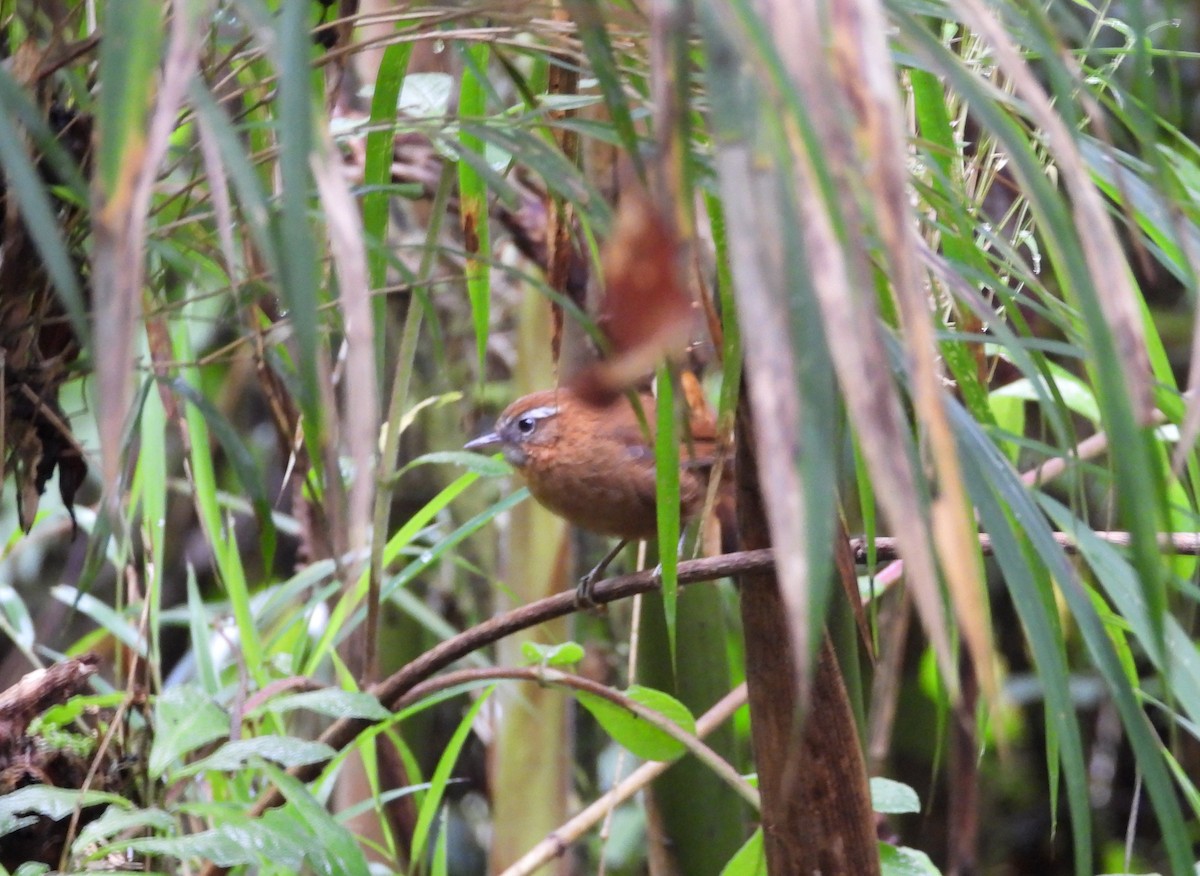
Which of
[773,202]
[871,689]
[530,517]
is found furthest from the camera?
[530,517]

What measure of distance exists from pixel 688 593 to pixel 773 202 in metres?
1.30

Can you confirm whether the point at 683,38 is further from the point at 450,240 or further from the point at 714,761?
the point at 450,240

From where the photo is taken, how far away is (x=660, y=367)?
115 centimetres

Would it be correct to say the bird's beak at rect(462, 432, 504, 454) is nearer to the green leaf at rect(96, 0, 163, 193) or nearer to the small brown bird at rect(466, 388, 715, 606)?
the small brown bird at rect(466, 388, 715, 606)

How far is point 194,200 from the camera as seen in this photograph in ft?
4.95

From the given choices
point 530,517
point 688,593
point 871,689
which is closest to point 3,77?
point 688,593

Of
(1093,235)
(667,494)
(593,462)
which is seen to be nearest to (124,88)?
(1093,235)

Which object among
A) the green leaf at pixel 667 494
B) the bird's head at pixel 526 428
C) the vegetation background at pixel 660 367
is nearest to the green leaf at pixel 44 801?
the vegetation background at pixel 660 367

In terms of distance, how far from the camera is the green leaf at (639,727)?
5.11 ft

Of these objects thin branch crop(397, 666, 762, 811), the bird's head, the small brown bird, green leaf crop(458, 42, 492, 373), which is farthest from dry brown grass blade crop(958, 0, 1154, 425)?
the bird's head

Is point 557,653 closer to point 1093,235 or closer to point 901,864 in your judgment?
point 901,864

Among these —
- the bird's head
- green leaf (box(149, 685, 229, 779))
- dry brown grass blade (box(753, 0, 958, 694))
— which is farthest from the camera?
the bird's head

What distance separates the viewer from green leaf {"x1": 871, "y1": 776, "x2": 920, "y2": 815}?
5.22 ft

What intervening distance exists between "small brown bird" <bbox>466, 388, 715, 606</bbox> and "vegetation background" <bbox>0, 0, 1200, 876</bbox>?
242 mm
